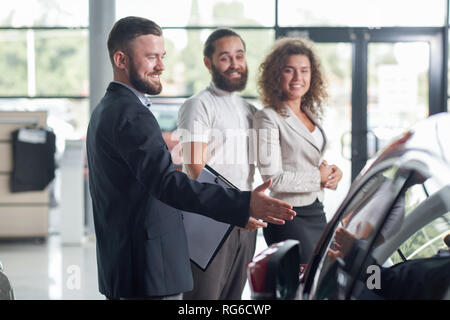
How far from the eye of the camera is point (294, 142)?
261cm

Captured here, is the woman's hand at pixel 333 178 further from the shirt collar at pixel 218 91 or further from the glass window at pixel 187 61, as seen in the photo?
the glass window at pixel 187 61

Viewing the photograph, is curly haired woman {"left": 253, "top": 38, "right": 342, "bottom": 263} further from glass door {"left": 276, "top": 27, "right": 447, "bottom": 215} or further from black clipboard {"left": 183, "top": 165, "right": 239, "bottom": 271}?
glass door {"left": 276, "top": 27, "right": 447, "bottom": 215}

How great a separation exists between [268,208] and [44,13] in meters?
6.68

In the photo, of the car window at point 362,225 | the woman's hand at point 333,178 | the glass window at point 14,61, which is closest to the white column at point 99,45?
the glass window at point 14,61

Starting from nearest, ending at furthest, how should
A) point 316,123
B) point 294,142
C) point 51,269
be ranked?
point 294,142 → point 316,123 → point 51,269

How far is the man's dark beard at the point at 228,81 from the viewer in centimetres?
275

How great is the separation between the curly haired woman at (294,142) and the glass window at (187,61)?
4.72 metres

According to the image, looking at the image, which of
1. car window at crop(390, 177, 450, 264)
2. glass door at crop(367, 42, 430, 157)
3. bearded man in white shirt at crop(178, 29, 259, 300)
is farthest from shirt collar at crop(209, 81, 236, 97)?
glass door at crop(367, 42, 430, 157)

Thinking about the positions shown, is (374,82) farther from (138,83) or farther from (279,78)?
(138,83)

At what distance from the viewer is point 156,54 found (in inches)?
78.5

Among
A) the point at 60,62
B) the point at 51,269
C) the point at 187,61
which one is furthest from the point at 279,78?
the point at 60,62
